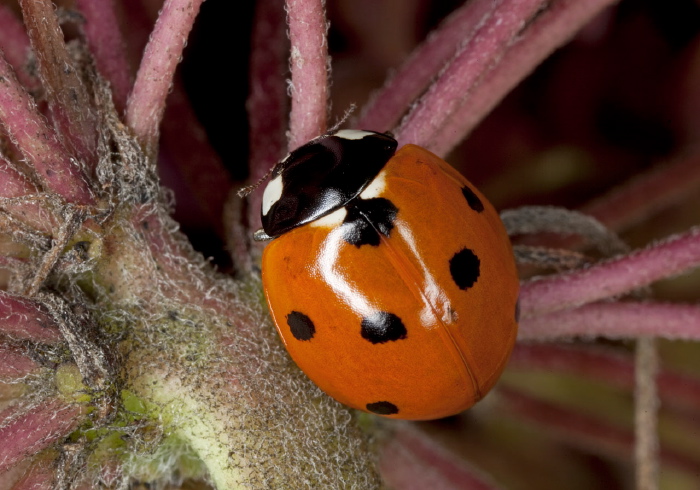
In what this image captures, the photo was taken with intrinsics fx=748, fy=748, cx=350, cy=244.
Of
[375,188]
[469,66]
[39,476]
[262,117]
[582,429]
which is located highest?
[469,66]

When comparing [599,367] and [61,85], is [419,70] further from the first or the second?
[599,367]

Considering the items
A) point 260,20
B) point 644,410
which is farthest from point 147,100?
point 644,410

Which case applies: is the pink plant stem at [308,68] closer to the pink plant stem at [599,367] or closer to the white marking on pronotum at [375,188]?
the white marking on pronotum at [375,188]

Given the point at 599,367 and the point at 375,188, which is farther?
the point at 599,367

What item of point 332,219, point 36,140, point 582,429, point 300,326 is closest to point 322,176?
point 332,219

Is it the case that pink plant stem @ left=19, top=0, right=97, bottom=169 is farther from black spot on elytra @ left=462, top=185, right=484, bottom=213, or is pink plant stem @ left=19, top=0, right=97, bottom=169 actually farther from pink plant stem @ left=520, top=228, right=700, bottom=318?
pink plant stem @ left=520, top=228, right=700, bottom=318

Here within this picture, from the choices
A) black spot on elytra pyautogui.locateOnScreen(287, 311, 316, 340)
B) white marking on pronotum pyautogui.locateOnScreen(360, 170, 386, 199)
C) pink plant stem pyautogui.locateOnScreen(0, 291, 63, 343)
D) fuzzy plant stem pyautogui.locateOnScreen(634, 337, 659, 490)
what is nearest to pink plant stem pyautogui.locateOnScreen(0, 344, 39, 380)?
pink plant stem pyautogui.locateOnScreen(0, 291, 63, 343)

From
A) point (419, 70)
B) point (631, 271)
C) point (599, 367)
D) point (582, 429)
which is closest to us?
point (631, 271)
